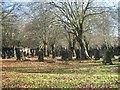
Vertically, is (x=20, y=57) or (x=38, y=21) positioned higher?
(x=38, y=21)

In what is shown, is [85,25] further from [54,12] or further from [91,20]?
[54,12]

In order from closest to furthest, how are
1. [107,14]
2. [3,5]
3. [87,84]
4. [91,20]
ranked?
[87,84]
[3,5]
[107,14]
[91,20]

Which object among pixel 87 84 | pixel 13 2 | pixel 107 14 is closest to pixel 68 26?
pixel 107 14

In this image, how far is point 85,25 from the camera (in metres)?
45.0

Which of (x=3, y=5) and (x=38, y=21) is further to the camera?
(x=38, y=21)

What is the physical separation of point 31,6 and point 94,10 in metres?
8.34

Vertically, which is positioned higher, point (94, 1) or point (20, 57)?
point (94, 1)

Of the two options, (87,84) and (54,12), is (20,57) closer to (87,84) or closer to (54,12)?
(54,12)

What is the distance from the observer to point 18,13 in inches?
1564

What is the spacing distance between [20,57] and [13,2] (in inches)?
279

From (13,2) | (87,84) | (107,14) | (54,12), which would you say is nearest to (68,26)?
(54,12)

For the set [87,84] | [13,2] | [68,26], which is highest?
[13,2]

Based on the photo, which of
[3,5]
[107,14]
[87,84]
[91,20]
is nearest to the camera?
[87,84]

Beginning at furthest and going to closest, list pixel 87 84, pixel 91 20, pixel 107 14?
pixel 91 20 < pixel 107 14 < pixel 87 84
